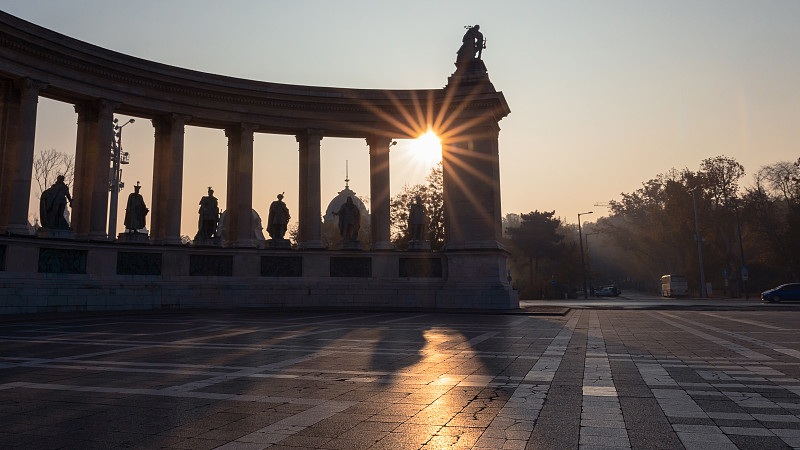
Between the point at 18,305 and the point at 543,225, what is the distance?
6530cm

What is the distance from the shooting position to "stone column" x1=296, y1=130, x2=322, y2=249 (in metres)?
33.9

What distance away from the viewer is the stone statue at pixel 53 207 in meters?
27.3

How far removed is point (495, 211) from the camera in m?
33.0

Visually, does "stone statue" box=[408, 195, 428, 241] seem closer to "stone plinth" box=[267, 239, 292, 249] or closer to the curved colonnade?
the curved colonnade

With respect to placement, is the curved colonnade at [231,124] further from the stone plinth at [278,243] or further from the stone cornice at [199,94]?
the stone plinth at [278,243]

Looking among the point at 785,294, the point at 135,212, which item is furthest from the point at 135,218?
the point at 785,294

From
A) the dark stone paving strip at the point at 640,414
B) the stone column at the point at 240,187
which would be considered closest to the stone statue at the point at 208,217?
the stone column at the point at 240,187

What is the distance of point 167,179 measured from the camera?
32.2 metres

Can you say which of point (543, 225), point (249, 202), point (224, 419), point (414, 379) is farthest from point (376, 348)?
point (543, 225)

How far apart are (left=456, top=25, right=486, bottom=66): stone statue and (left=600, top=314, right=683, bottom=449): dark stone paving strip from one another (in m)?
28.8

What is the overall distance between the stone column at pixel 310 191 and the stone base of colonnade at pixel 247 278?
4.36 ft

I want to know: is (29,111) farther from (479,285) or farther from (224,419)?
(224,419)

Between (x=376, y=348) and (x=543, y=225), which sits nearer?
(x=376, y=348)

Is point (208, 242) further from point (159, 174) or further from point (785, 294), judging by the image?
point (785, 294)
